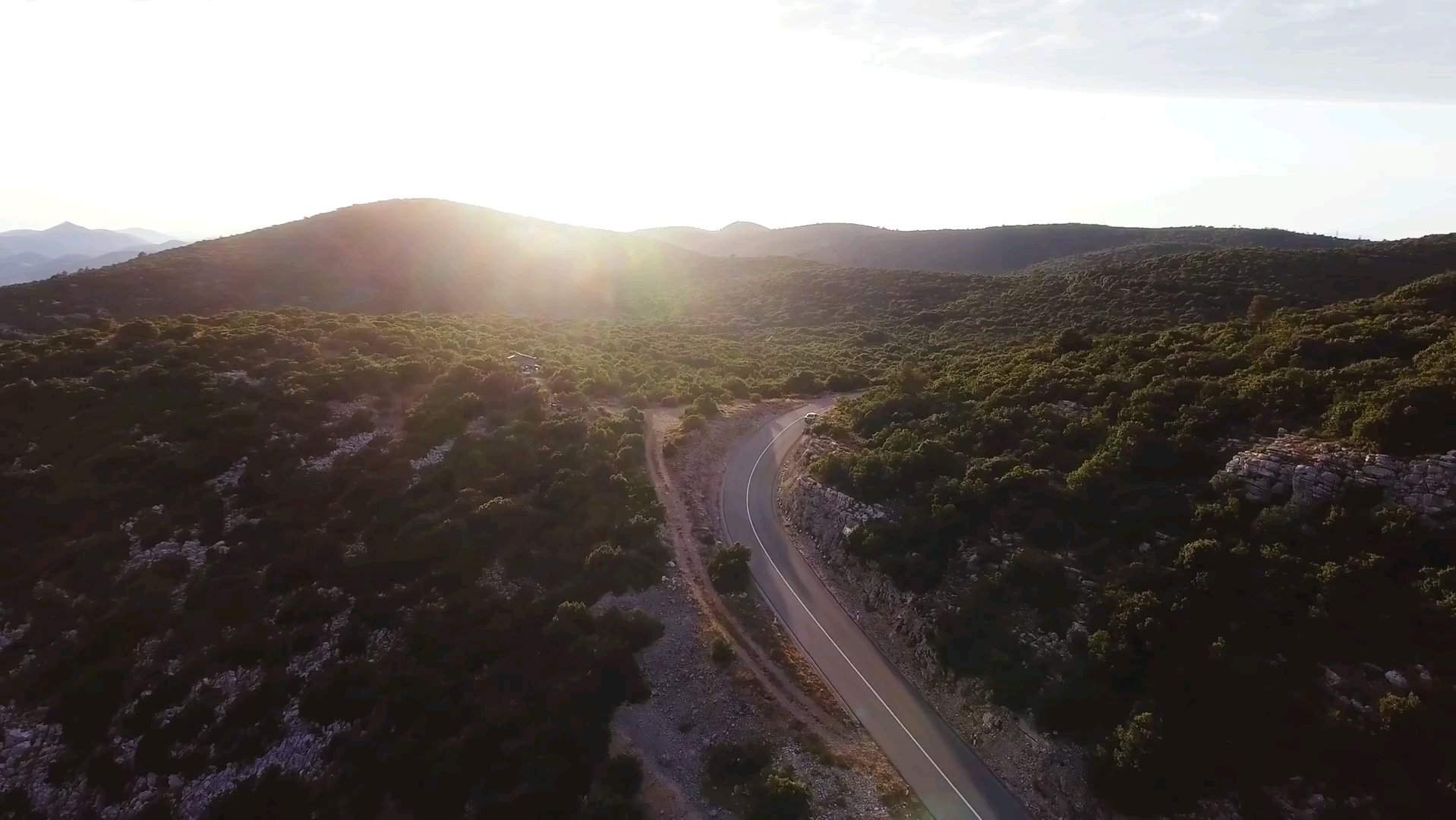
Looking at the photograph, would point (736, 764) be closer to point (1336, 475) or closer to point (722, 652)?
point (722, 652)

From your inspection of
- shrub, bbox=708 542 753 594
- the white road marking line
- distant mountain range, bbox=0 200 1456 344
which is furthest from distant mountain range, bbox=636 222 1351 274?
shrub, bbox=708 542 753 594

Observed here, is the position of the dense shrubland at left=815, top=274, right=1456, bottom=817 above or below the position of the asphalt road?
above

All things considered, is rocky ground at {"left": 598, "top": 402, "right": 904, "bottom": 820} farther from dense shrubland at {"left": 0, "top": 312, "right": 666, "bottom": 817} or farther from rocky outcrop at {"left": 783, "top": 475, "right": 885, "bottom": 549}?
rocky outcrop at {"left": 783, "top": 475, "right": 885, "bottom": 549}

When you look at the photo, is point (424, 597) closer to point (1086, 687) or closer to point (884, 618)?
point (884, 618)

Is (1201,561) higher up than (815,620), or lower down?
higher up

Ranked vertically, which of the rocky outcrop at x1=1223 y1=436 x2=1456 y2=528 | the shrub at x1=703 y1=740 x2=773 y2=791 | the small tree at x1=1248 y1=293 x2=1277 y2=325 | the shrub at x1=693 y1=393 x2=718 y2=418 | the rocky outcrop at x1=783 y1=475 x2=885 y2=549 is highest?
the small tree at x1=1248 y1=293 x2=1277 y2=325

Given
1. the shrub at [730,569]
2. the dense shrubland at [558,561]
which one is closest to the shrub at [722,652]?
the dense shrubland at [558,561]

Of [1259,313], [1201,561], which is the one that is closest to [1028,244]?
[1259,313]
